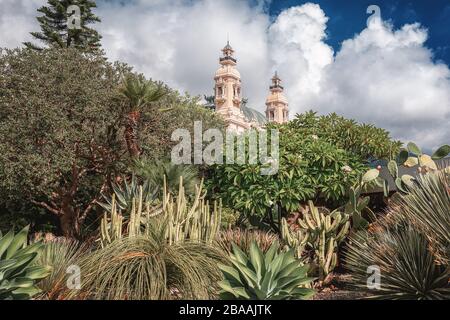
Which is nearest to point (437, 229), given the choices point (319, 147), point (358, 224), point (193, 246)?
point (193, 246)

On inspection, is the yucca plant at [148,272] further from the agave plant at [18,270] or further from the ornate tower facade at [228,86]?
the ornate tower facade at [228,86]

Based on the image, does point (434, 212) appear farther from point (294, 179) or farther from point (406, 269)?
point (294, 179)

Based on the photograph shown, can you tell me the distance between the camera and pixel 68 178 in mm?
13633

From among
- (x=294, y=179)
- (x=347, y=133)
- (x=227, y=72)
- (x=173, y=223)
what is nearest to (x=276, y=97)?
(x=227, y=72)

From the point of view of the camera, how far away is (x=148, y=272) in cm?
429

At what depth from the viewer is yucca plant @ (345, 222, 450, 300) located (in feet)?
15.2

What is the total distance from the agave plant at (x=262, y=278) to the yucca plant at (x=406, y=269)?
1.25 meters

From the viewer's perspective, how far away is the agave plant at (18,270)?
12.6 feet

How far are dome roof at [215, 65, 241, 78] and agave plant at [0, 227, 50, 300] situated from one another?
2120 inches

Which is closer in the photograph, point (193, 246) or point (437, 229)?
point (437, 229)

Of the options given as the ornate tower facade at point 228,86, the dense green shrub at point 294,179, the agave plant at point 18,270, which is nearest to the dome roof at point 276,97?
the ornate tower facade at point 228,86

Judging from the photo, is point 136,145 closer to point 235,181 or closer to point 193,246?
point 235,181

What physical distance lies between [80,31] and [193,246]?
64.0 feet

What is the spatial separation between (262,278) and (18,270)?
2.29m
